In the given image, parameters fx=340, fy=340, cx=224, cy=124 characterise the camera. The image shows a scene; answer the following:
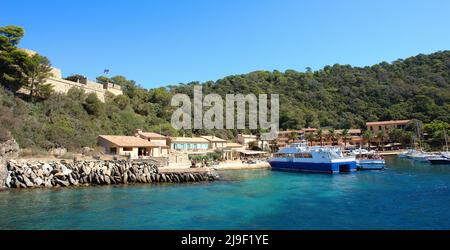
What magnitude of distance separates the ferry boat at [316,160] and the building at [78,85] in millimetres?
28723

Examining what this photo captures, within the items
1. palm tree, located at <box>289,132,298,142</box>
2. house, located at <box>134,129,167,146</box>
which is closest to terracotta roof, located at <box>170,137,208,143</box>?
house, located at <box>134,129,167,146</box>

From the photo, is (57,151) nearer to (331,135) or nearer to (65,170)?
(65,170)

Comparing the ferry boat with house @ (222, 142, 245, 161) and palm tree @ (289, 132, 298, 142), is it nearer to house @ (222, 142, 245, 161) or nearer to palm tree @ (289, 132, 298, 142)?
house @ (222, 142, 245, 161)

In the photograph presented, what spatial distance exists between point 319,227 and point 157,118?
4758cm

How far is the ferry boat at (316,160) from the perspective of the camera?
122 ft

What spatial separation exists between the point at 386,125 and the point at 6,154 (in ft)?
250

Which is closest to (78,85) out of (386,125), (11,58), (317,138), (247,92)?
(11,58)

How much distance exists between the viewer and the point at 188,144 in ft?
168

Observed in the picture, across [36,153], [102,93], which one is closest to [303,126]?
[102,93]

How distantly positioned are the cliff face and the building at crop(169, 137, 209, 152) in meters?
22.6

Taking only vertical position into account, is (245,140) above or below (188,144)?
above

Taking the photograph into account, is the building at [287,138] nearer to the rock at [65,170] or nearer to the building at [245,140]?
the building at [245,140]

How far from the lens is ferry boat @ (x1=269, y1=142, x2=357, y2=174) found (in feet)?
122
